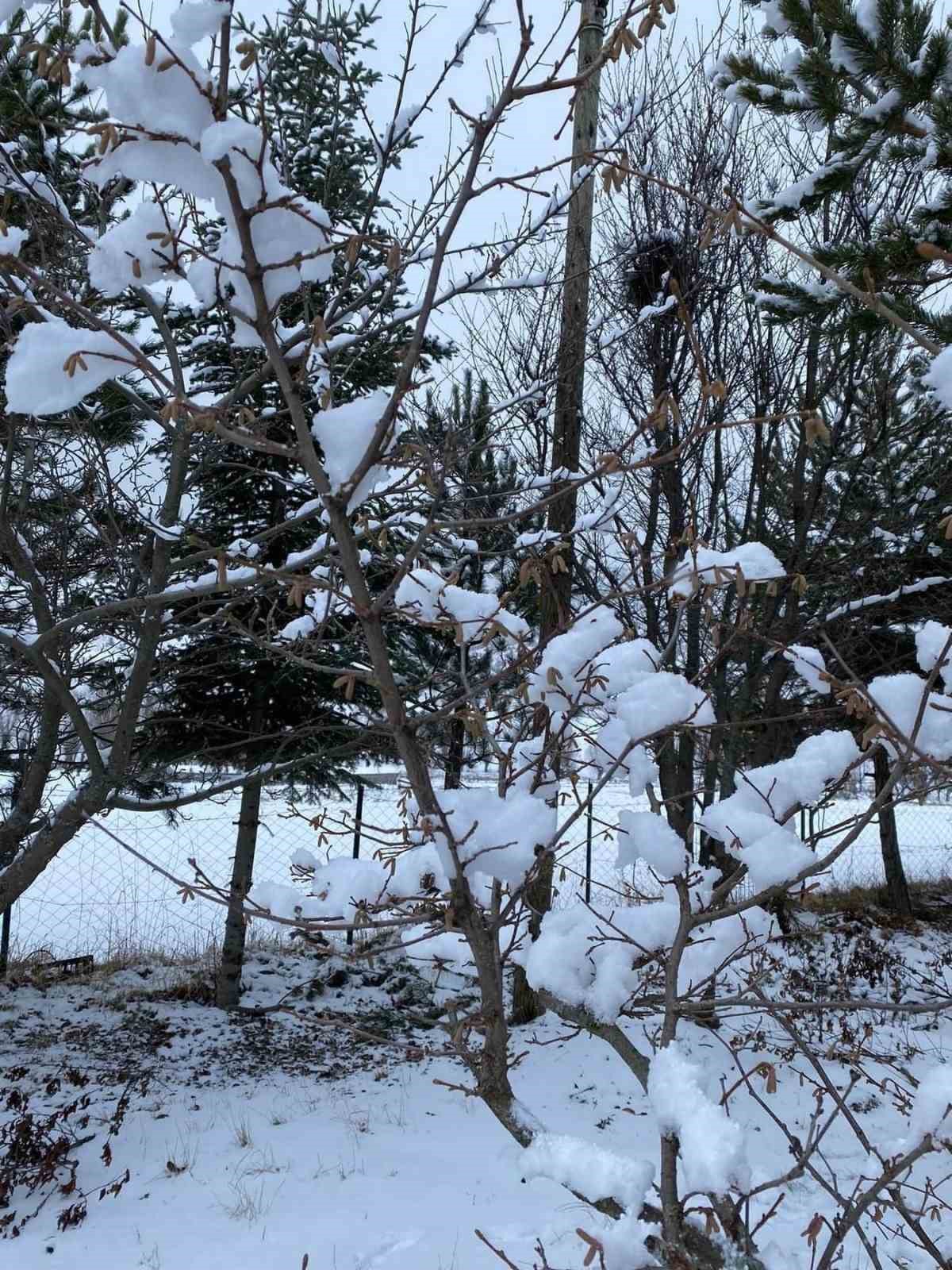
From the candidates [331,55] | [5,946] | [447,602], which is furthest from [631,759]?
[5,946]

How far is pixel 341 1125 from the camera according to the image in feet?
13.5

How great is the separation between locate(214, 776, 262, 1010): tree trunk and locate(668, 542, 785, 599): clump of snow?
5.02 meters

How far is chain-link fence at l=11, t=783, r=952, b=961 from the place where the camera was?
325 inches

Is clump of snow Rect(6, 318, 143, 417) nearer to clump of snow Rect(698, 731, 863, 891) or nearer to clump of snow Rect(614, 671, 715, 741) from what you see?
clump of snow Rect(614, 671, 715, 741)

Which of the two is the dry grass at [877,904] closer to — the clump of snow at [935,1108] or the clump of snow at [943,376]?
the clump of snow at [935,1108]

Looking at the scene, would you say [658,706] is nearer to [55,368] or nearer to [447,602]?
[447,602]

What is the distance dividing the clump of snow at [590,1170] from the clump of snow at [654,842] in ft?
1.39

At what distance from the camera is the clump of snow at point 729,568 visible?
4.41ft

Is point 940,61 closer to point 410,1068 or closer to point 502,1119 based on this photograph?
point 502,1119

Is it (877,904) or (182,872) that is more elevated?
(182,872)

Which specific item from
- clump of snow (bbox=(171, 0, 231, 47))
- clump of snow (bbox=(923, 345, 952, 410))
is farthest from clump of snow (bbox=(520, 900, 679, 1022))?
clump of snow (bbox=(171, 0, 231, 47))

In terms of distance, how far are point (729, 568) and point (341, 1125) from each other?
3.85m

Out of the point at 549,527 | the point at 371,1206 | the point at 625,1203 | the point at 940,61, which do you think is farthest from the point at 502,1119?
the point at 549,527

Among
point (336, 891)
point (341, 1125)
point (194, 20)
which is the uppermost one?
point (194, 20)
